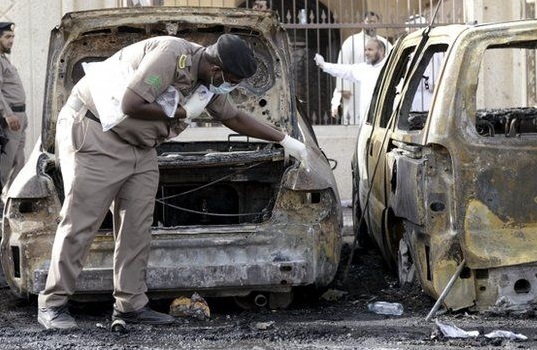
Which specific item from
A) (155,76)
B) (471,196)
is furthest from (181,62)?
(471,196)

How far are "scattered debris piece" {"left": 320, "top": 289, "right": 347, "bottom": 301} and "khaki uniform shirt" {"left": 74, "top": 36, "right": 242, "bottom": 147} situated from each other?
1.72 m

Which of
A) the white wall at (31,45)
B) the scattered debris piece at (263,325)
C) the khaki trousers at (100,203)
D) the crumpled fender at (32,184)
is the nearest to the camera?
the khaki trousers at (100,203)

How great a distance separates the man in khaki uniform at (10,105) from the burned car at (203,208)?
4.16 meters

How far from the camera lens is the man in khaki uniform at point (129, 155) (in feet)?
21.4

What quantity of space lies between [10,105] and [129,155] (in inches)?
228

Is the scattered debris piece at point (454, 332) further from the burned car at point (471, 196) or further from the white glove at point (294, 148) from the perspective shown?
the white glove at point (294, 148)

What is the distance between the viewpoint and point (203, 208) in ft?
26.6

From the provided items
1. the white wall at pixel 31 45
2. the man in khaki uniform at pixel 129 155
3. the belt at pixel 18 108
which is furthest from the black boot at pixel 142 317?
the white wall at pixel 31 45

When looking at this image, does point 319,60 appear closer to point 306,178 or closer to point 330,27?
point 330,27

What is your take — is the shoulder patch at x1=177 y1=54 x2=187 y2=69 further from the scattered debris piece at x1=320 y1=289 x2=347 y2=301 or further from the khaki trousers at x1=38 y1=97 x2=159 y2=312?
the scattered debris piece at x1=320 y1=289 x2=347 y2=301

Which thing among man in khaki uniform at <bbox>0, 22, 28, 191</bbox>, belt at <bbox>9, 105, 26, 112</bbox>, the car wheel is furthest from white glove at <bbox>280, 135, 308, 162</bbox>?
belt at <bbox>9, 105, 26, 112</bbox>

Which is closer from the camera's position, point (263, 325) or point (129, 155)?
point (129, 155)

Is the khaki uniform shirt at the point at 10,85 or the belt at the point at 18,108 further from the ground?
the khaki uniform shirt at the point at 10,85

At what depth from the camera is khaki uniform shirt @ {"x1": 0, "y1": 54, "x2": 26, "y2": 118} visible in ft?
39.7
